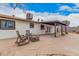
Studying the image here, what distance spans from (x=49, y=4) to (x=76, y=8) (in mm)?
568

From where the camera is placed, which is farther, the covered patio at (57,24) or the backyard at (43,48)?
the covered patio at (57,24)

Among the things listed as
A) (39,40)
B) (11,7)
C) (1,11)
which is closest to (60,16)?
(39,40)

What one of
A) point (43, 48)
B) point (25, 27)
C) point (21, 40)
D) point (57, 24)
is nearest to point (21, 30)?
point (25, 27)

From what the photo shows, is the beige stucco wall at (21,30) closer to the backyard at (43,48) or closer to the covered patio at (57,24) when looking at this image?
the backyard at (43,48)

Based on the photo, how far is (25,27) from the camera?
299 centimetres

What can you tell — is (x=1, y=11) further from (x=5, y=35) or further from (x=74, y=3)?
(x=74, y=3)

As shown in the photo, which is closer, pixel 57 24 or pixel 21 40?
pixel 21 40

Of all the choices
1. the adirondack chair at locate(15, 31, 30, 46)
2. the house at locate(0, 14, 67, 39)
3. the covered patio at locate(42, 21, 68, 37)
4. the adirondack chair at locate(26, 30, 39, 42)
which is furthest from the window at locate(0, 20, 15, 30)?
the covered patio at locate(42, 21, 68, 37)

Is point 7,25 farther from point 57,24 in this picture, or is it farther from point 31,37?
point 57,24

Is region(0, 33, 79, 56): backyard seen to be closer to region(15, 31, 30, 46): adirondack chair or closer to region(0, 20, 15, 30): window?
region(15, 31, 30, 46): adirondack chair

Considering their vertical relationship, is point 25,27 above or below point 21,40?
above

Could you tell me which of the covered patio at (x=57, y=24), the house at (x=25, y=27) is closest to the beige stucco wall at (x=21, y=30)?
the house at (x=25, y=27)

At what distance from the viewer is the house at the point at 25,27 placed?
286cm

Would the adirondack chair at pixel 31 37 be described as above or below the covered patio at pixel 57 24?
below
